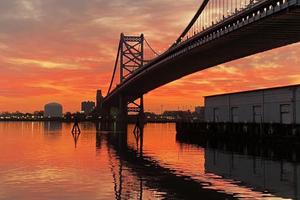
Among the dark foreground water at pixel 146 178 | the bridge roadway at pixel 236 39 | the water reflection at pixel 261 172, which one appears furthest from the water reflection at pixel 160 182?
the bridge roadway at pixel 236 39

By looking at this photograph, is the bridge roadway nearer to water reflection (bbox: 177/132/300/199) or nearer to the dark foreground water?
water reflection (bbox: 177/132/300/199)

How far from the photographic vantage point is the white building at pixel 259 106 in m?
50.9

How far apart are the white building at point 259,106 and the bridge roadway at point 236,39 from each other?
5.39 meters

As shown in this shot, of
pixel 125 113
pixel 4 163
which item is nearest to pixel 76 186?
pixel 4 163

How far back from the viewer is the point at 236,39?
56125 mm

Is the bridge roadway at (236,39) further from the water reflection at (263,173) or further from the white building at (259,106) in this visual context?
the water reflection at (263,173)

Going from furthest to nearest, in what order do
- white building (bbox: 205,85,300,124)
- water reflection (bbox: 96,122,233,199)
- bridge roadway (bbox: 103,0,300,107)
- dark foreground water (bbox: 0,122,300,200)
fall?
white building (bbox: 205,85,300,124), bridge roadway (bbox: 103,0,300,107), dark foreground water (bbox: 0,122,300,200), water reflection (bbox: 96,122,233,199)

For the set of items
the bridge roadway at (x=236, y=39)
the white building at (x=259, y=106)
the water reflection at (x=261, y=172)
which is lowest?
the water reflection at (x=261, y=172)

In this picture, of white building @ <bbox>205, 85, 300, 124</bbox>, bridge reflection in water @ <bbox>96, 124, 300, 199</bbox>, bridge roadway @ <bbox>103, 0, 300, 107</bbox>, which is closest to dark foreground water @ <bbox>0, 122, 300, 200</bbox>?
bridge reflection in water @ <bbox>96, 124, 300, 199</bbox>

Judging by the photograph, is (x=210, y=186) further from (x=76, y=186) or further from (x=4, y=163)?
(x=4, y=163)

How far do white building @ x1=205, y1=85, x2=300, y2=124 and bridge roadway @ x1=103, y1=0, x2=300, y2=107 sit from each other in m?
5.39

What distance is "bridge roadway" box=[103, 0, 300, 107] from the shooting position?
43375mm

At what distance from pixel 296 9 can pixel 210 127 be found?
84.4ft

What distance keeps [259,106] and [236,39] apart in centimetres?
823
